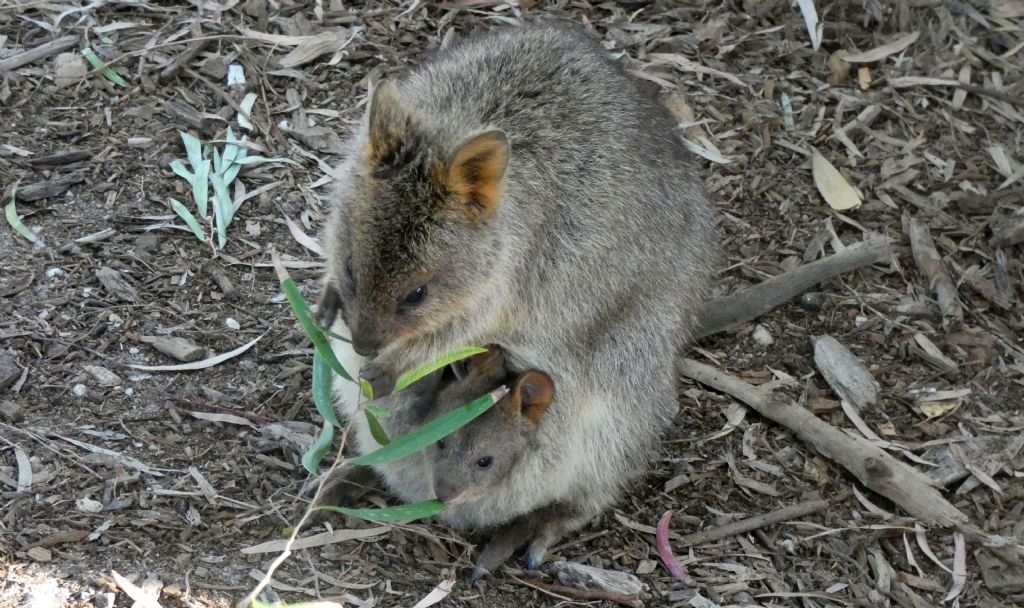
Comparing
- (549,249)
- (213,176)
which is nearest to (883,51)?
(549,249)

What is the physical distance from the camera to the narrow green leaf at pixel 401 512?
4902 mm

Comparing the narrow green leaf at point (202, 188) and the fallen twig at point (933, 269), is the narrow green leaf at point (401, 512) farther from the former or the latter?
the fallen twig at point (933, 269)

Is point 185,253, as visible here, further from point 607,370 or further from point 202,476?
point 607,370

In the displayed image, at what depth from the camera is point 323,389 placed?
5.06 m

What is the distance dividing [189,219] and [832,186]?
391 cm

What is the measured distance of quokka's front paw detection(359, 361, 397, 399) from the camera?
517 cm

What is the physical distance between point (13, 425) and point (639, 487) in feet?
9.90

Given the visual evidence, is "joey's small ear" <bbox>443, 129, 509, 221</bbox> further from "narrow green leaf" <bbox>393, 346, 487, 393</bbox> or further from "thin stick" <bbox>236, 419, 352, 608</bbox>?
"thin stick" <bbox>236, 419, 352, 608</bbox>

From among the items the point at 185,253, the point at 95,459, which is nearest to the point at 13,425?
the point at 95,459

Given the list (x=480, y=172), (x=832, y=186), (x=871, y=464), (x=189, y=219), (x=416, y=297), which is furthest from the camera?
(x=832, y=186)

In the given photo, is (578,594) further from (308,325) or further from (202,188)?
(202,188)

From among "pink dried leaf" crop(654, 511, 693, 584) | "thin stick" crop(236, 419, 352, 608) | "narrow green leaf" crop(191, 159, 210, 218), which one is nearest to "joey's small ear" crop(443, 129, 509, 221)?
"thin stick" crop(236, 419, 352, 608)

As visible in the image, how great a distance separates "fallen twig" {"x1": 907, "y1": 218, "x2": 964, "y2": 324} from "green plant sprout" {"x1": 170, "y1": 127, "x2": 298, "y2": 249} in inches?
148

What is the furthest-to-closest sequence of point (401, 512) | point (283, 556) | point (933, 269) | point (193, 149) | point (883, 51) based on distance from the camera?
point (883, 51)
point (933, 269)
point (193, 149)
point (401, 512)
point (283, 556)
